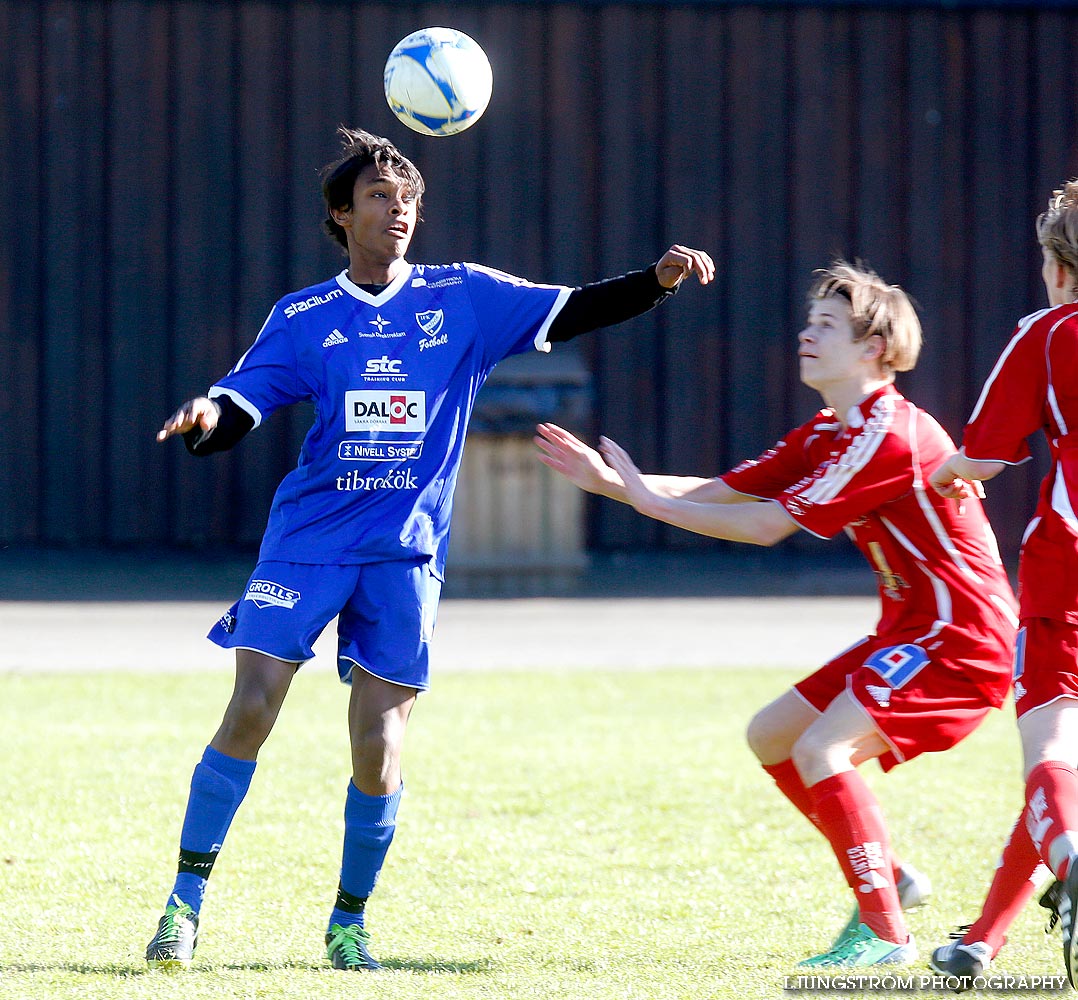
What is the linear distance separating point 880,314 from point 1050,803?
1.31 metres

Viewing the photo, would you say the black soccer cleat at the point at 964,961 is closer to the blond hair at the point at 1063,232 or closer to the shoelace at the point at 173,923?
the blond hair at the point at 1063,232

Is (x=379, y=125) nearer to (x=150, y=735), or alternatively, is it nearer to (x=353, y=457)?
(x=150, y=735)

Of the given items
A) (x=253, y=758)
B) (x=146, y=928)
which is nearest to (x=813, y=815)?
(x=253, y=758)

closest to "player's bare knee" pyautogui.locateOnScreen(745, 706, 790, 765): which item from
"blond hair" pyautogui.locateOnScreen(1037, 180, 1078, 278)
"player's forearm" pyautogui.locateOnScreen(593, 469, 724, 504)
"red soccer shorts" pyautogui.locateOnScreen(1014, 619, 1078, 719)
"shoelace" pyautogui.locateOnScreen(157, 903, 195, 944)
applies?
"player's forearm" pyautogui.locateOnScreen(593, 469, 724, 504)

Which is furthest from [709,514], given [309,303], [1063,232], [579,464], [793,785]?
[309,303]

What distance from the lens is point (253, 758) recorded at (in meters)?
3.95

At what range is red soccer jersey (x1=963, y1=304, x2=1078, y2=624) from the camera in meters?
3.53

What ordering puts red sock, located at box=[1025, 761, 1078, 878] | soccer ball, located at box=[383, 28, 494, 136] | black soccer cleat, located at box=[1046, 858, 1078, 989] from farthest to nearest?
soccer ball, located at box=[383, 28, 494, 136]
red sock, located at box=[1025, 761, 1078, 878]
black soccer cleat, located at box=[1046, 858, 1078, 989]

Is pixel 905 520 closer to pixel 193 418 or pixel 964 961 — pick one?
pixel 964 961

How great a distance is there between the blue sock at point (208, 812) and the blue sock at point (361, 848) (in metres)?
0.29

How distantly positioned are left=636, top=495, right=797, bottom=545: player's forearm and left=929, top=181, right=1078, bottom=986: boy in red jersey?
1.50ft

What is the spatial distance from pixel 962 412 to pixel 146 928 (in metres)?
11.4

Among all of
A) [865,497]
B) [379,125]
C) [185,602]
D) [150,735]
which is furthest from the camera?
[379,125]

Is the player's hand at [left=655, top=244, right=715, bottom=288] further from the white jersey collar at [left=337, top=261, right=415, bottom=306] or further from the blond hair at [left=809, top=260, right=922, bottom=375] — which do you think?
the white jersey collar at [left=337, top=261, right=415, bottom=306]
